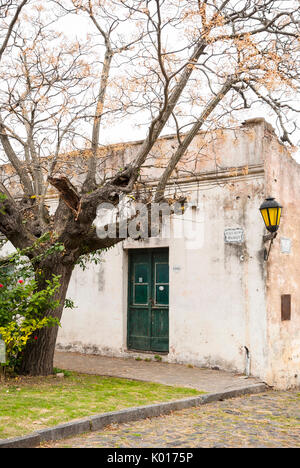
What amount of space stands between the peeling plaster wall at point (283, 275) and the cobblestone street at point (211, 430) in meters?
2.10

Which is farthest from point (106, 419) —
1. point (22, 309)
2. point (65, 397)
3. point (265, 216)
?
point (265, 216)

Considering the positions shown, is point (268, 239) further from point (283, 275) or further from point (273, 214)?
point (283, 275)

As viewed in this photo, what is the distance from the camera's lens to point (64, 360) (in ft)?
35.7

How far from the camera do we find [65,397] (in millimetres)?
6875

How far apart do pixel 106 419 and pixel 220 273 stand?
4.78 m

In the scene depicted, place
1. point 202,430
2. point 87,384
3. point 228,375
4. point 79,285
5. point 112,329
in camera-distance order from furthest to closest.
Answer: point 79,285 → point 112,329 → point 228,375 → point 87,384 → point 202,430

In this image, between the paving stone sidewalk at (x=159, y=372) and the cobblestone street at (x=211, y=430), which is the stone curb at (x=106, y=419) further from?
the paving stone sidewalk at (x=159, y=372)

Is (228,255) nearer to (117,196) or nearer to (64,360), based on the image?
(117,196)

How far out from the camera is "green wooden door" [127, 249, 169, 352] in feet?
36.3

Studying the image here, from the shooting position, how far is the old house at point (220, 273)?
31.7 ft

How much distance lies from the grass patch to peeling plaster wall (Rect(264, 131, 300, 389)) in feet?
8.30

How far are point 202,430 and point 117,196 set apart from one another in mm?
3806

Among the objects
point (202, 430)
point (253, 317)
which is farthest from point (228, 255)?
point (202, 430)

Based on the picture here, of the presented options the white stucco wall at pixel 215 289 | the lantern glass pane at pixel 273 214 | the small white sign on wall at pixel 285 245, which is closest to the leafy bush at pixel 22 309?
the white stucco wall at pixel 215 289
